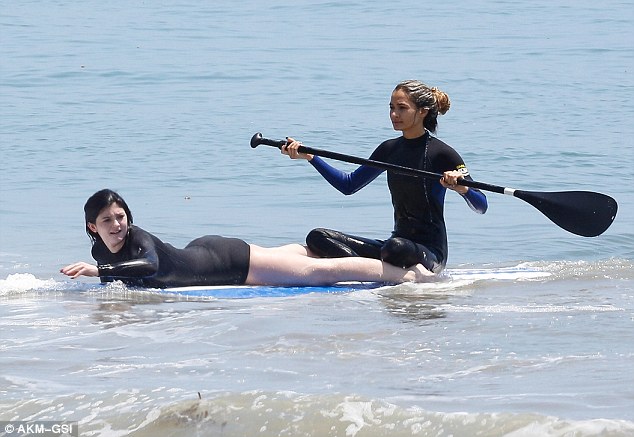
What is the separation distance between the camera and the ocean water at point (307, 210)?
14.9ft

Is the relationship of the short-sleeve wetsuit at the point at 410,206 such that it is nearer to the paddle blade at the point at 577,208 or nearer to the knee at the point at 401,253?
the knee at the point at 401,253

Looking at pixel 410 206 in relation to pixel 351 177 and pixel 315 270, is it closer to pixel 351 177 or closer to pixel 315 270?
pixel 351 177

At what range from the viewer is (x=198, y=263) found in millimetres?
6844

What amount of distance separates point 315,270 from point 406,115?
1.05 metres

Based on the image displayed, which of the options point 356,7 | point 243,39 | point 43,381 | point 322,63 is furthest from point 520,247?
point 356,7

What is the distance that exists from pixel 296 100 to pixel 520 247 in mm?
8444

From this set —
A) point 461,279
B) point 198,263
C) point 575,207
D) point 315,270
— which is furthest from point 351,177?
point 575,207

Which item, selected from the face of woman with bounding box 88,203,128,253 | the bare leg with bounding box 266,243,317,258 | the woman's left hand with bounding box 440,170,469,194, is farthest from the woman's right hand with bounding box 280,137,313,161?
the face of woman with bounding box 88,203,128,253

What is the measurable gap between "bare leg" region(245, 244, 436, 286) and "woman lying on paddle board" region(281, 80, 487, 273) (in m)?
0.07

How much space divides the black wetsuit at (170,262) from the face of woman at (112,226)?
0.19 feet

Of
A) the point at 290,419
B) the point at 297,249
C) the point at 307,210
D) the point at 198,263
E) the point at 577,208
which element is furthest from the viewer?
the point at 307,210

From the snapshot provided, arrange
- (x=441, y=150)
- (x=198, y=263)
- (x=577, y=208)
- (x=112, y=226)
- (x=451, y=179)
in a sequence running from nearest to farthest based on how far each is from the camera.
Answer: (x=112, y=226)
(x=451, y=179)
(x=198, y=263)
(x=441, y=150)
(x=577, y=208)

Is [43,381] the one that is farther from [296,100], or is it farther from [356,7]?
[356,7]

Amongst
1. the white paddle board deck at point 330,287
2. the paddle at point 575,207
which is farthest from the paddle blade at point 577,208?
the white paddle board deck at point 330,287
